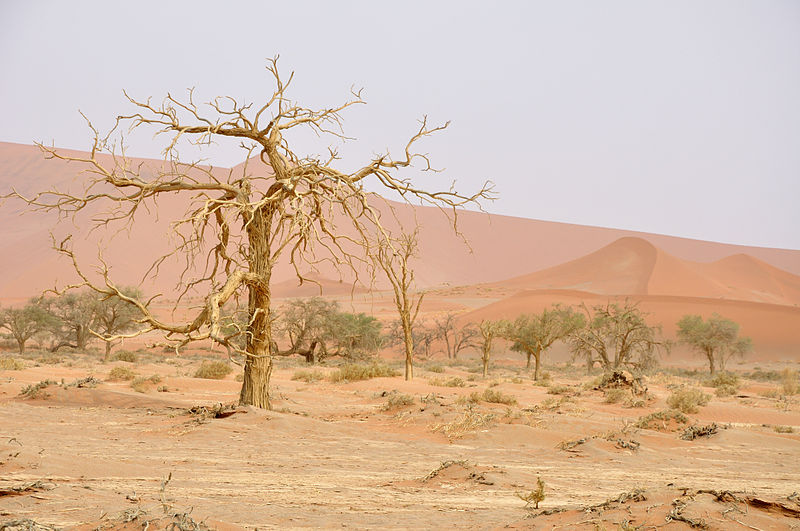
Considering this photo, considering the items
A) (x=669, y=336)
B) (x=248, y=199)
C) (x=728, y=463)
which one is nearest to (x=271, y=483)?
(x=248, y=199)

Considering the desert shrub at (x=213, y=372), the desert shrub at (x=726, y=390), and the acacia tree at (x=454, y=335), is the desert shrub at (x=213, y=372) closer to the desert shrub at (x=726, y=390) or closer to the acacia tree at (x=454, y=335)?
the desert shrub at (x=726, y=390)

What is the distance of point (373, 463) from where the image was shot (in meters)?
9.09

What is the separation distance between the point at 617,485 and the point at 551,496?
1.45 meters

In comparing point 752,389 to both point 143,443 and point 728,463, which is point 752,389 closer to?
point 728,463

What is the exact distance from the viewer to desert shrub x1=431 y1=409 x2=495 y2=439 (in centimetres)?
1190

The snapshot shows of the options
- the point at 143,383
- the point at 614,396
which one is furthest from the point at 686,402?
the point at 143,383

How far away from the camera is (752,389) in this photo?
2473cm

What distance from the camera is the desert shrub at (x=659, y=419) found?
13.7m

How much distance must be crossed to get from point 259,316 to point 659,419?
8558 mm

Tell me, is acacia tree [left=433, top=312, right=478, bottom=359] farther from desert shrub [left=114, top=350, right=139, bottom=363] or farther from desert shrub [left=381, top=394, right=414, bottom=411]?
desert shrub [left=381, top=394, right=414, bottom=411]

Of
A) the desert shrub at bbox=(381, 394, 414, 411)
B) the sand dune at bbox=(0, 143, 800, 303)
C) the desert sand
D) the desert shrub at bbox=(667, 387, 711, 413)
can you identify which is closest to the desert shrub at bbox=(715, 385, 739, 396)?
the desert sand

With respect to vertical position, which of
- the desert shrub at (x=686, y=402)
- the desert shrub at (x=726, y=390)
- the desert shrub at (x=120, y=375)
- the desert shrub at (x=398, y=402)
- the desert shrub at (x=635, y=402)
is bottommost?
the desert shrub at (x=120, y=375)

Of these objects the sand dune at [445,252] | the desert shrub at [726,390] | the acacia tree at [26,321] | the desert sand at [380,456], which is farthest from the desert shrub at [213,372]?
the sand dune at [445,252]

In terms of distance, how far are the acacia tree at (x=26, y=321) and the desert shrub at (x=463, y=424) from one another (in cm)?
2877
